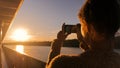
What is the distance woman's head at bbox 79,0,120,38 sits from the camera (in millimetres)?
1195

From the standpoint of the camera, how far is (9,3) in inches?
251

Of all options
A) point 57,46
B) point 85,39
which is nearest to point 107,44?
point 85,39

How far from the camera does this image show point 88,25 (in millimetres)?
1250

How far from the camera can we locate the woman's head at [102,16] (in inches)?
47.1

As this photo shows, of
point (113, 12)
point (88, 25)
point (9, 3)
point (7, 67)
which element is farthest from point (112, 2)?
point (7, 67)

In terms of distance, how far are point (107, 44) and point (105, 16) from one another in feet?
0.47

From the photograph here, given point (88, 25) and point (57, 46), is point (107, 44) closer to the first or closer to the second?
point (88, 25)

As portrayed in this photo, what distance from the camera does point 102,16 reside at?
3.92 feet

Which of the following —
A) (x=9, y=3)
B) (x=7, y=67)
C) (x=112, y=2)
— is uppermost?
(x=9, y=3)

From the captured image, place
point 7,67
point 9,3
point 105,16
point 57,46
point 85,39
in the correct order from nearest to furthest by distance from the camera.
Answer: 1. point 105,16
2. point 85,39
3. point 57,46
4. point 9,3
5. point 7,67

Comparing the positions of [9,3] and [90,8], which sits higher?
[9,3]

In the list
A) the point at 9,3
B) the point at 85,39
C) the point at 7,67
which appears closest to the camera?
the point at 85,39

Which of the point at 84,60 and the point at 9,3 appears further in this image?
the point at 9,3

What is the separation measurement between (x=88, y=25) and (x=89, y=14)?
0.06m
